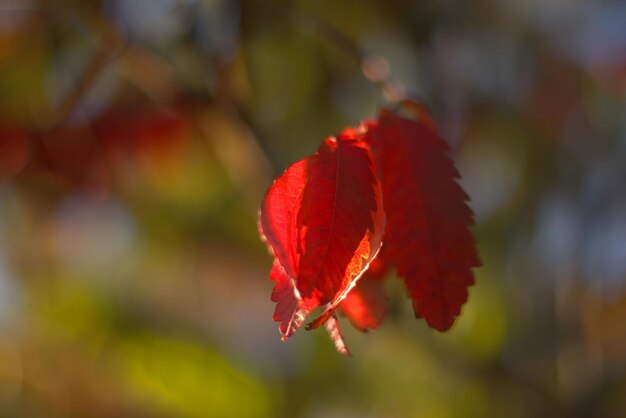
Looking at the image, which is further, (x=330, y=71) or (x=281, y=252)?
(x=330, y=71)

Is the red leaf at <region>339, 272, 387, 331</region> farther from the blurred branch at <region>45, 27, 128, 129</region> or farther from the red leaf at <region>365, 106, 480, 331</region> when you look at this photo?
the blurred branch at <region>45, 27, 128, 129</region>

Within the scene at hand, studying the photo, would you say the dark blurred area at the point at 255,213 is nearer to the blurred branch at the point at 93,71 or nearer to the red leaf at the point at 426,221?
the blurred branch at the point at 93,71

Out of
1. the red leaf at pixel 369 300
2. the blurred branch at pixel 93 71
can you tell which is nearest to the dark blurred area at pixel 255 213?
the blurred branch at pixel 93 71

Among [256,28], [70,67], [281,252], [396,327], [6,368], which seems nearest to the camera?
[281,252]

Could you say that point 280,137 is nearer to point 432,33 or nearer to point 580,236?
point 432,33

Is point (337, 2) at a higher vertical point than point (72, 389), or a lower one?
higher

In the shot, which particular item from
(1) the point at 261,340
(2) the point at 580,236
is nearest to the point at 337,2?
(2) the point at 580,236
